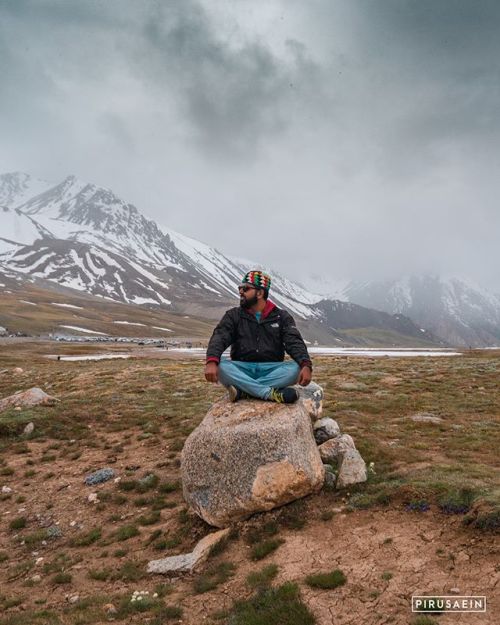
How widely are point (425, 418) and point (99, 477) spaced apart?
16.0m

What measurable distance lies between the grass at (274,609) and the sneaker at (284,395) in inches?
206

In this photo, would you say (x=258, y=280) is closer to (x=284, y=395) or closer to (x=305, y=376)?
(x=305, y=376)

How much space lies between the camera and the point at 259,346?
1273 centimetres

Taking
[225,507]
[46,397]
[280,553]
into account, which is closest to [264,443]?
[225,507]

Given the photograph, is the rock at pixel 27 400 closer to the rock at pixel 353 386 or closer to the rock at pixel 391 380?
the rock at pixel 353 386

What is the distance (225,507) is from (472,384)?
26.3 m

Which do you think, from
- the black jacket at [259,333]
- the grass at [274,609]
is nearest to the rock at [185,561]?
the grass at [274,609]

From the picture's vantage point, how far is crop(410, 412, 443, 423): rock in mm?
20006

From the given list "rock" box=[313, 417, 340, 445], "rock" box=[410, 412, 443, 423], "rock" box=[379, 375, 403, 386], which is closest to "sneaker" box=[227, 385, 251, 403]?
"rock" box=[313, 417, 340, 445]

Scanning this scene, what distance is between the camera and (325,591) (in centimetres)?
796

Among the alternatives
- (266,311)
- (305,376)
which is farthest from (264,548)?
(266,311)

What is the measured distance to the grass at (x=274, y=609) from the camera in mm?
7242

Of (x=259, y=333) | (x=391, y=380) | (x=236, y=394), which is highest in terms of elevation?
(x=259, y=333)

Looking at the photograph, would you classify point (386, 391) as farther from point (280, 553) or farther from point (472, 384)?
point (280, 553)
